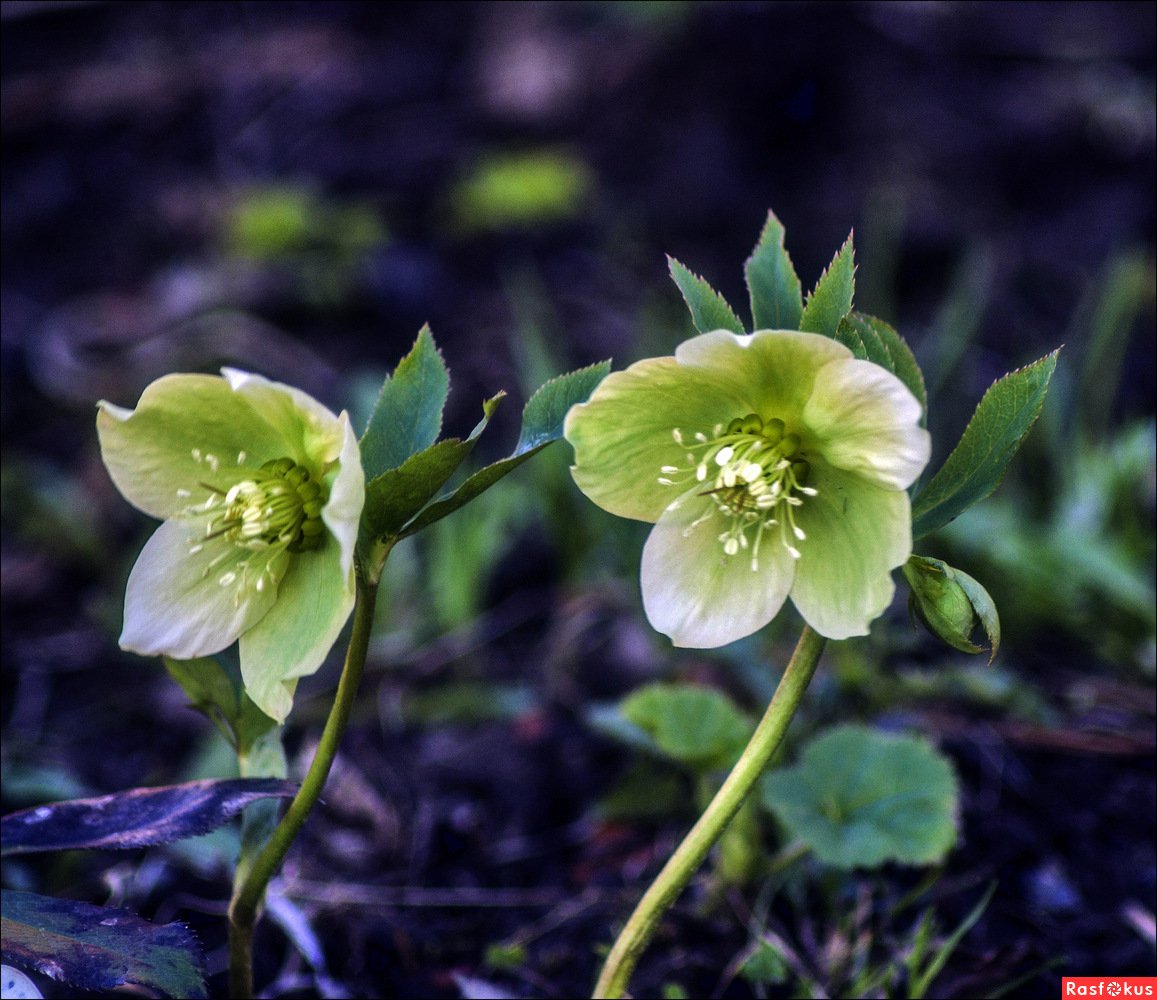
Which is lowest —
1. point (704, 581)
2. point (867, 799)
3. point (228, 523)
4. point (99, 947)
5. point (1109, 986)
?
point (1109, 986)

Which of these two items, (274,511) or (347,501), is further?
(274,511)

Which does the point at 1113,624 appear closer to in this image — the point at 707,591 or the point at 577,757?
the point at 577,757

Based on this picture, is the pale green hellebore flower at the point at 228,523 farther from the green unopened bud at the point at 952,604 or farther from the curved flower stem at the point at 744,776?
the green unopened bud at the point at 952,604

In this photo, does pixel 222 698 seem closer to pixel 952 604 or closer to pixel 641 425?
pixel 641 425

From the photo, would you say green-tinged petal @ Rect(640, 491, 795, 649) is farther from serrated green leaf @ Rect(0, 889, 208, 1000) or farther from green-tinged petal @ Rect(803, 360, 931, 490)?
serrated green leaf @ Rect(0, 889, 208, 1000)

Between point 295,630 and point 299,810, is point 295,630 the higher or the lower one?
the higher one

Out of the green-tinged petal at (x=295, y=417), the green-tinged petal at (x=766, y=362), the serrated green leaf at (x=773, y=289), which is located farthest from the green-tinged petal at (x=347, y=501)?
the serrated green leaf at (x=773, y=289)

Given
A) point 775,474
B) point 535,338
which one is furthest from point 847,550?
point 535,338

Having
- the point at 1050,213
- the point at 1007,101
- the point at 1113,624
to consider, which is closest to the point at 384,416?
the point at 1113,624

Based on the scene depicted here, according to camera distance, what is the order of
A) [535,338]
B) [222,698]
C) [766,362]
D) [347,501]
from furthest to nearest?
[535,338] → [222,698] → [766,362] → [347,501]
